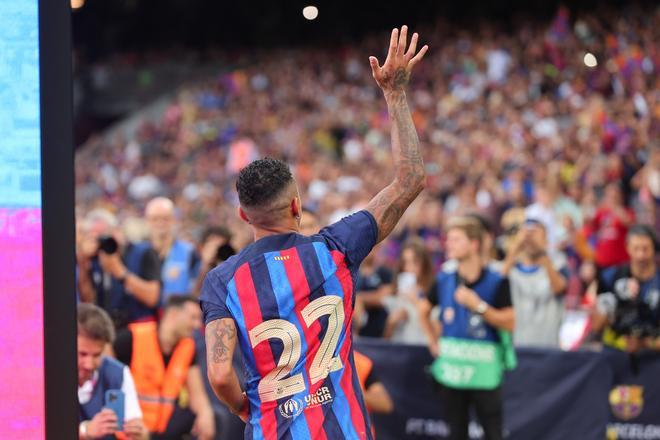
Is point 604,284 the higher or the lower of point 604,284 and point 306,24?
the lower

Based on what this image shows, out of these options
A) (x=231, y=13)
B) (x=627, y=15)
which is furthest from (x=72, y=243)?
(x=231, y=13)

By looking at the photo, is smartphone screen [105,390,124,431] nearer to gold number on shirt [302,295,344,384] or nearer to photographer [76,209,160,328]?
gold number on shirt [302,295,344,384]

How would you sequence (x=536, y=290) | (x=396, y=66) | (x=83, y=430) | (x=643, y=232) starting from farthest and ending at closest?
1. (x=536, y=290)
2. (x=643, y=232)
3. (x=83, y=430)
4. (x=396, y=66)

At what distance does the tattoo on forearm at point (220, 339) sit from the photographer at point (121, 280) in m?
3.42

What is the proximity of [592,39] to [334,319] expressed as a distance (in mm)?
14687

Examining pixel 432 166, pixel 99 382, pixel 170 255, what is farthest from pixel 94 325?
pixel 432 166

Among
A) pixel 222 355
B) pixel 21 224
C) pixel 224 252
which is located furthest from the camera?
pixel 224 252

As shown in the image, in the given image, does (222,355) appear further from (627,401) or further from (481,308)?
(627,401)

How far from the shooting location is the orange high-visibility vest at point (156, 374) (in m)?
5.85

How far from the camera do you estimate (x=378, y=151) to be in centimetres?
1738

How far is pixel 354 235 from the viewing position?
3.21 meters

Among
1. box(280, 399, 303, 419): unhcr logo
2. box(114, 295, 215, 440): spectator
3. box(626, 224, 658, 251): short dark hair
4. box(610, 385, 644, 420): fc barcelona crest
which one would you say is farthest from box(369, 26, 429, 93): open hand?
box(610, 385, 644, 420): fc barcelona crest

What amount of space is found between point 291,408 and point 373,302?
5416 millimetres

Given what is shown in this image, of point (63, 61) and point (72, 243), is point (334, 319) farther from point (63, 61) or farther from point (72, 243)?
point (63, 61)
